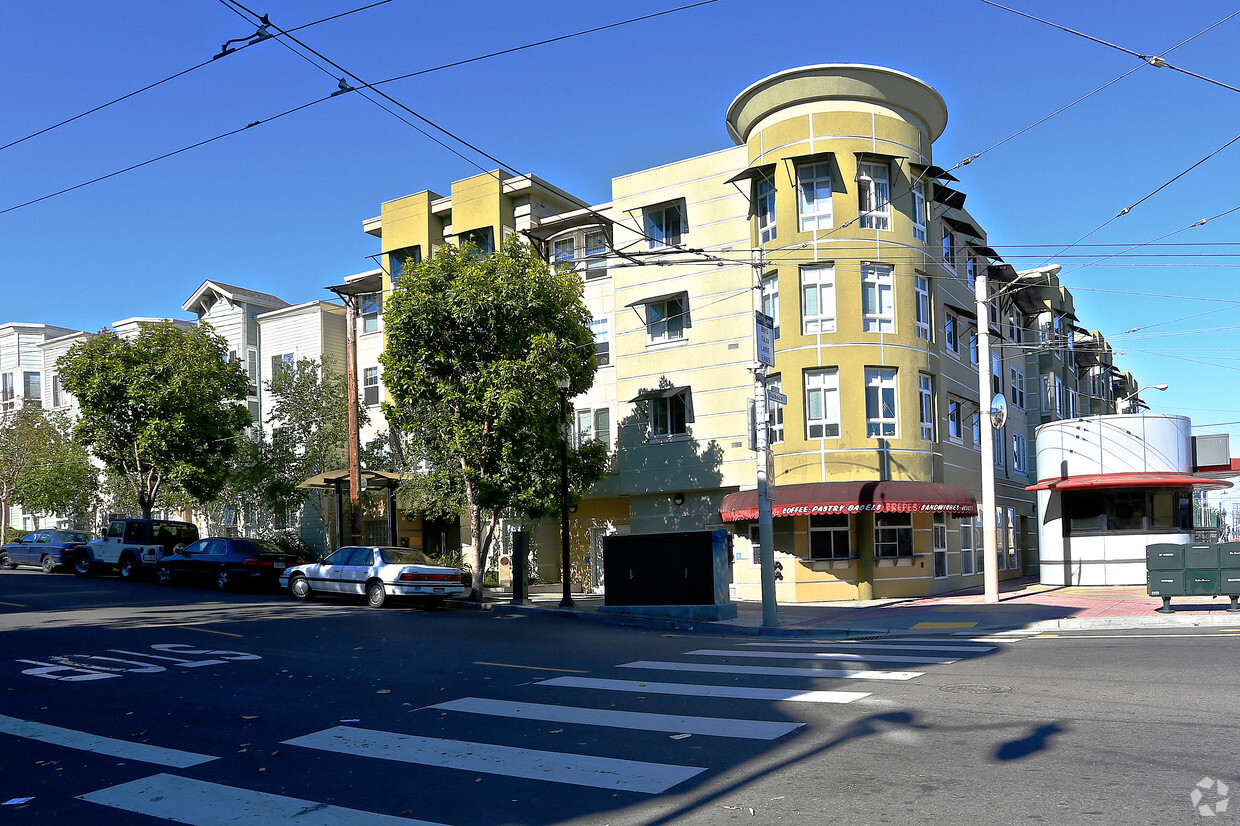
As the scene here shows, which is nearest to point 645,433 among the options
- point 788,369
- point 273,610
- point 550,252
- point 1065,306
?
point 788,369

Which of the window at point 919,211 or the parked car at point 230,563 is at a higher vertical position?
the window at point 919,211

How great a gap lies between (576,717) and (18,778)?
470cm

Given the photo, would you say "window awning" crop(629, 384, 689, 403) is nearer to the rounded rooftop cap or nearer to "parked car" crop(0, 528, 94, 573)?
the rounded rooftop cap

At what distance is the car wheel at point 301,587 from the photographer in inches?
982

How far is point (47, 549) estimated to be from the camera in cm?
3400

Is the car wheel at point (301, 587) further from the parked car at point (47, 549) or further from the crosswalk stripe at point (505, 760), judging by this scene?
the crosswalk stripe at point (505, 760)

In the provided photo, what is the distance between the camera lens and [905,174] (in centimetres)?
2661

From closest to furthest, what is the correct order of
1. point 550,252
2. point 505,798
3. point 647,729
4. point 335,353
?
point 505,798 → point 647,729 → point 550,252 → point 335,353

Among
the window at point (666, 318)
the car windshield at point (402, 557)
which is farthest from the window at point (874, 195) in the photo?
the car windshield at point (402, 557)

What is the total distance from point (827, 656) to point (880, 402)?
13.7 m

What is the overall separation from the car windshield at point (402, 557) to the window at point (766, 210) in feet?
43.3

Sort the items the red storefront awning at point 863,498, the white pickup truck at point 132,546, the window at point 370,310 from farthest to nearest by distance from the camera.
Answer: the window at point 370,310, the white pickup truck at point 132,546, the red storefront awning at point 863,498

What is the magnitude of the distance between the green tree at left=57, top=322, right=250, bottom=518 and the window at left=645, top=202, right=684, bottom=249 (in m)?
16.6

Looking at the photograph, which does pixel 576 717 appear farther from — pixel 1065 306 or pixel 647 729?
pixel 1065 306
